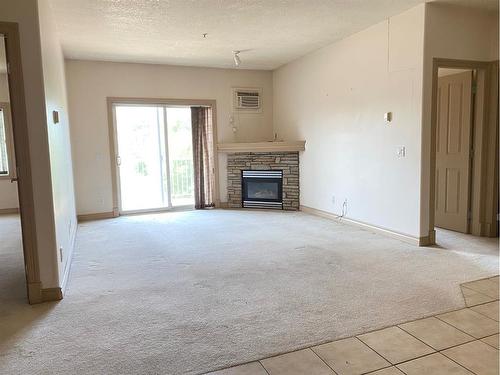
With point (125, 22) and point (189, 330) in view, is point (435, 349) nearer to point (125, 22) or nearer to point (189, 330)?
point (189, 330)

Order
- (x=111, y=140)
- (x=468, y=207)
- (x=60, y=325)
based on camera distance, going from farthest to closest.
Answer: (x=111, y=140)
(x=468, y=207)
(x=60, y=325)

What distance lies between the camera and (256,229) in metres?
5.27

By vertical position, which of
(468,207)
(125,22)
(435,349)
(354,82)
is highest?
(125,22)

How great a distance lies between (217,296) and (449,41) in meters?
3.63

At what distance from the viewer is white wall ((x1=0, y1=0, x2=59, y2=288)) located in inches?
107

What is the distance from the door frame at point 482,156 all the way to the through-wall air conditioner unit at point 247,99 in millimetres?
3729

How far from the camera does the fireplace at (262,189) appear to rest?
6957 millimetres

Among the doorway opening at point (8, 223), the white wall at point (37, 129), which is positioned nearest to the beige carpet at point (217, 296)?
the doorway opening at point (8, 223)

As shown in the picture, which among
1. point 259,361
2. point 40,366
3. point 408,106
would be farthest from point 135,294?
point 408,106

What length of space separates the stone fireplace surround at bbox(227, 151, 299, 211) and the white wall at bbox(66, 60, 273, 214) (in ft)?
3.03

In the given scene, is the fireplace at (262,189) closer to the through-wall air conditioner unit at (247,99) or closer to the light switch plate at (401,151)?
the through-wall air conditioner unit at (247,99)

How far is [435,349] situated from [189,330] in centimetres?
147

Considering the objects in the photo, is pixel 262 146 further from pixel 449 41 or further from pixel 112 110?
pixel 449 41

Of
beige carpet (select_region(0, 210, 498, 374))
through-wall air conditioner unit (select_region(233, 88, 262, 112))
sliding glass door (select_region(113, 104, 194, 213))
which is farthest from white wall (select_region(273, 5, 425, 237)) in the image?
sliding glass door (select_region(113, 104, 194, 213))
